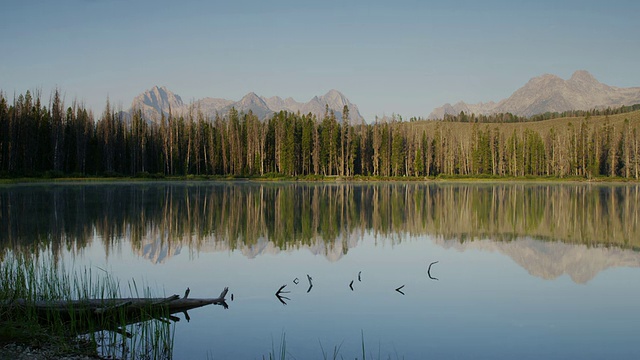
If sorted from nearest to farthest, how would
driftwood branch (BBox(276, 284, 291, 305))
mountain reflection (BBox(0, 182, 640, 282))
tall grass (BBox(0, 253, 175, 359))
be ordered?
tall grass (BBox(0, 253, 175, 359)) < driftwood branch (BBox(276, 284, 291, 305)) < mountain reflection (BBox(0, 182, 640, 282))

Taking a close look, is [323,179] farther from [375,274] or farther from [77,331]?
[77,331]

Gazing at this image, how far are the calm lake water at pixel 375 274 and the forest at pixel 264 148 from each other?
159 ft

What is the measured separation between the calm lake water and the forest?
159 feet

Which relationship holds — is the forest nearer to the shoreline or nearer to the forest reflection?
the shoreline

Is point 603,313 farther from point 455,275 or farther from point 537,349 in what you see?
point 455,275

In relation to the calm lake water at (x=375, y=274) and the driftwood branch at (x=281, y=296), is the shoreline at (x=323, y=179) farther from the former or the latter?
the driftwood branch at (x=281, y=296)

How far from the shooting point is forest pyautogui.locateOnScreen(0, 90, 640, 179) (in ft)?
223

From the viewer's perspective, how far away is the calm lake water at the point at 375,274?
7703mm

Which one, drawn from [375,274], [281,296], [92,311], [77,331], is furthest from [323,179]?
[77,331]

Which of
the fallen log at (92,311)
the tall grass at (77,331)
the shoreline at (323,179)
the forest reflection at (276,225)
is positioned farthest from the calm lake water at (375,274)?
the shoreline at (323,179)

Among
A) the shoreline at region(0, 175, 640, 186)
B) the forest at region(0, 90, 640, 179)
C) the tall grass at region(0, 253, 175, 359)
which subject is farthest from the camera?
the forest at region(0, 90, 640, 179)

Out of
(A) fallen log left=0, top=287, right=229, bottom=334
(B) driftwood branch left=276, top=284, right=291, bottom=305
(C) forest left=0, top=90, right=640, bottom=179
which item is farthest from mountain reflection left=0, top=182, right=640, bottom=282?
(C) forest left=0, top=90, right=640, bottom=179

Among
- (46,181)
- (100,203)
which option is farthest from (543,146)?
(100,203)

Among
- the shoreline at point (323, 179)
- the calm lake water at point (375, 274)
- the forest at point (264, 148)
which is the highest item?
the forest at point (264, 148)
